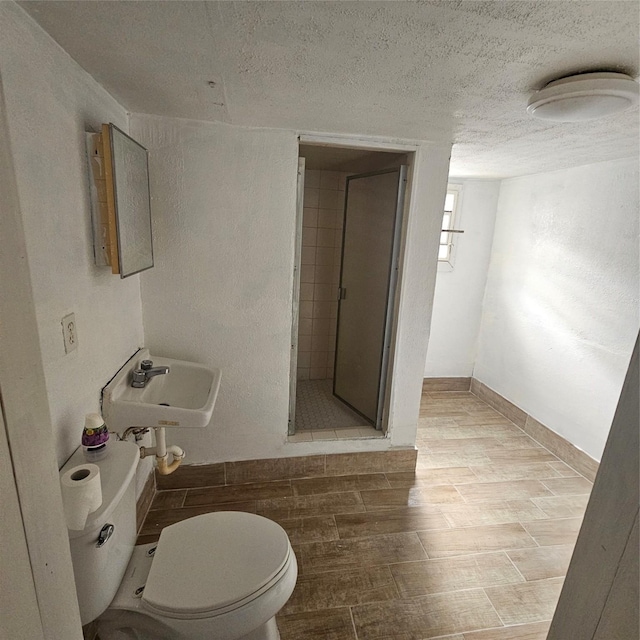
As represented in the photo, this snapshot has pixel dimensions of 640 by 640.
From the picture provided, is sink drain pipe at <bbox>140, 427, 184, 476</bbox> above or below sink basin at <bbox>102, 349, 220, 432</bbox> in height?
below

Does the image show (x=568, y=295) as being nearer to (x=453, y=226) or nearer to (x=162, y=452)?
(x=453, y=226)

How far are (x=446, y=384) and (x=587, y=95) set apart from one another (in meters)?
3.02

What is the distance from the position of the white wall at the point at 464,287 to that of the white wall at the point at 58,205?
9.34ft

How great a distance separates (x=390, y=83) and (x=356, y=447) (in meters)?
2.03

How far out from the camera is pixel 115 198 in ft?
4.29

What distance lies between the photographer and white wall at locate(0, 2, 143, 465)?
0.95 metres

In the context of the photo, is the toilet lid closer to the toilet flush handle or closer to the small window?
the toilet flush handle

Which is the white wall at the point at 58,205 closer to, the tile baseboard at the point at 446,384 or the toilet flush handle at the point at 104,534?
the toilet flush handle at the point at 104,534

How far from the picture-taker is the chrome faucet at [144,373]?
1.67 metres

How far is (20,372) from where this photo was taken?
534 mm

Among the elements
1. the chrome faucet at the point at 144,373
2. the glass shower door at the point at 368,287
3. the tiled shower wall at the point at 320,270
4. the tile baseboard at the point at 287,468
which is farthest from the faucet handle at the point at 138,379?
the tiled shower wall at the point at 320,270

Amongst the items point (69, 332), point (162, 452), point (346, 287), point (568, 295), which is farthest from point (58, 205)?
point (568, 295)

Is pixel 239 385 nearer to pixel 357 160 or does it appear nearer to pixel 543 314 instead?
pixel 357 160

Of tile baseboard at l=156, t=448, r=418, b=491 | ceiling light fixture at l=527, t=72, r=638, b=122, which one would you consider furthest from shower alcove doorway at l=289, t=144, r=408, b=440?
ceiling light fixture at l=527, t=72, r=638, b=122
